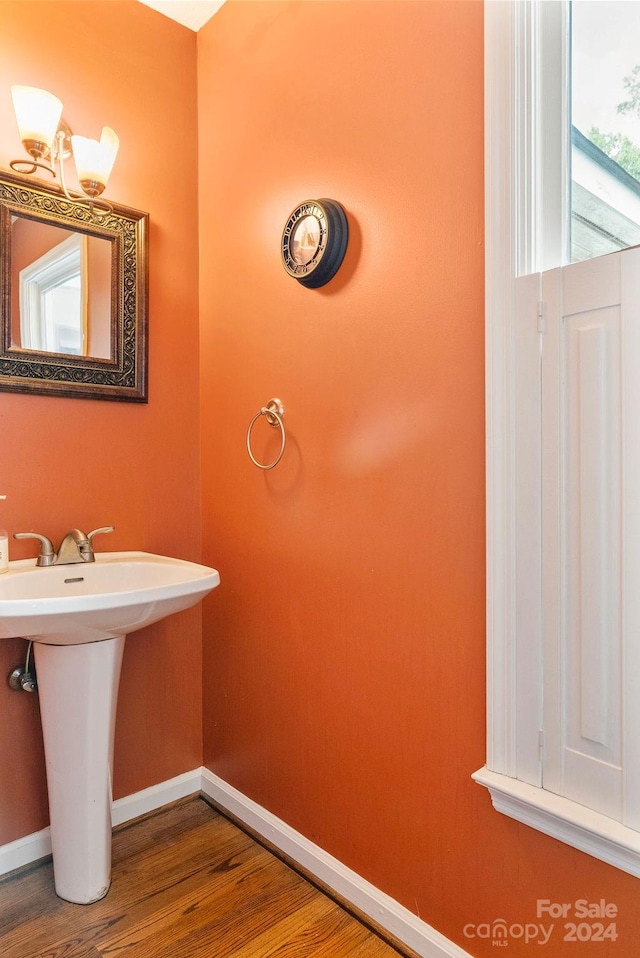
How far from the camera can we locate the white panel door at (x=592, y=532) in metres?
1.00

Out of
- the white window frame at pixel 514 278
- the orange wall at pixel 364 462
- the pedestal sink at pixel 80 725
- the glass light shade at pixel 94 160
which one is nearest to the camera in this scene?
the white window frame at pixel 514 278

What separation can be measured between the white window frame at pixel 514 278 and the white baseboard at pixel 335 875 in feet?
1.43

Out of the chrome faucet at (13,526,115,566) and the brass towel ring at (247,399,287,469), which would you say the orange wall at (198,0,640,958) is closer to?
the brass towel ring at (247,399,287,469)

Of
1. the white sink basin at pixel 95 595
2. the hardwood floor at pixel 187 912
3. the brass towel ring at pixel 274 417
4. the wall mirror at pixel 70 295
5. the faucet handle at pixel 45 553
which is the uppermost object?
the wall mirror at pixel 70 295

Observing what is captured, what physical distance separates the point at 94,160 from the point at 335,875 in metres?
2.06

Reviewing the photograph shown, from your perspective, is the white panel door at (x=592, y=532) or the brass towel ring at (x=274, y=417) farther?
the brass towel ring at (x=274, y=417)

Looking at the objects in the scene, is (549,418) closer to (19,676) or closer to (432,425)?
(432,425)

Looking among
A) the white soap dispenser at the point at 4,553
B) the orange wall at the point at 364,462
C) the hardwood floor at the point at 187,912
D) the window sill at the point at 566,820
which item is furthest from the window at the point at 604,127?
A: the hardwood floor at the point at 187,912

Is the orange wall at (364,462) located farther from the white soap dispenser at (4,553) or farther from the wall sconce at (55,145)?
the white soap dispenser at (4,553)

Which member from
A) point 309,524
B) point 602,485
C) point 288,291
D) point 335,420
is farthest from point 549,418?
point 288,291

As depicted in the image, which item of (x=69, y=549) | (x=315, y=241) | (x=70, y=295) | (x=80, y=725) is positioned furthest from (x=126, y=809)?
(x=315, y=241)

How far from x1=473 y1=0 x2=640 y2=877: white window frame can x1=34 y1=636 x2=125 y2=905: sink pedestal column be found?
961 mm

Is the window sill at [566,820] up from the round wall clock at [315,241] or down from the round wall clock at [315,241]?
down

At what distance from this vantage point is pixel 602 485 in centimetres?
103
